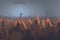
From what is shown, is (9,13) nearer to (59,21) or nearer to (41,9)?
(41,9)

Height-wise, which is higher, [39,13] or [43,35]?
[39,13]

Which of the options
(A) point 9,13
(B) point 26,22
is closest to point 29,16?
(B) point 26,22

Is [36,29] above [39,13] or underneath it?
underneath

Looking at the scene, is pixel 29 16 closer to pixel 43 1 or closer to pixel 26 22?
pixel 26 22

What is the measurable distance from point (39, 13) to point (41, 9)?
40 mm

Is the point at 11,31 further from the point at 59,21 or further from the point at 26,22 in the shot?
the point at 59,21

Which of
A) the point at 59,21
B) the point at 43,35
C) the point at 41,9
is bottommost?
the point at 43,35

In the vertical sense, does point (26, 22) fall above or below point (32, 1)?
below

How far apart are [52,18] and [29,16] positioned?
20 centimetres

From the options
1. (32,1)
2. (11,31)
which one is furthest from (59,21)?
(11,31)

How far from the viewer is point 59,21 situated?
3.65 ft

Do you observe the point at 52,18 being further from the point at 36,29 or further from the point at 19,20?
the point at 19,20

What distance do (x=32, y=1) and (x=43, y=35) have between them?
306mm

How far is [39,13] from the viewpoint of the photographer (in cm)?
115
